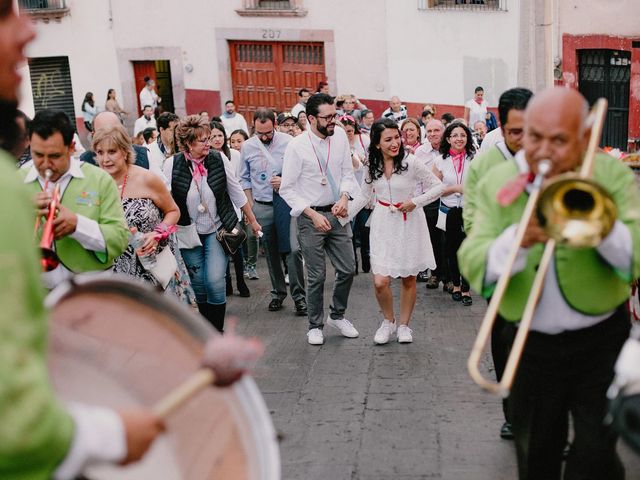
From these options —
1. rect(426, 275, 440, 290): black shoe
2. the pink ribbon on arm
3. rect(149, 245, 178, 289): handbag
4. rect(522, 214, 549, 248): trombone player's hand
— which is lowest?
rect(426, 275, 440, 290): black shoe

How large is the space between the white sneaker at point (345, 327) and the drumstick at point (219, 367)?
5.65 m

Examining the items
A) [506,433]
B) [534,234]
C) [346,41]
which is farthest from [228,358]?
[346,41]

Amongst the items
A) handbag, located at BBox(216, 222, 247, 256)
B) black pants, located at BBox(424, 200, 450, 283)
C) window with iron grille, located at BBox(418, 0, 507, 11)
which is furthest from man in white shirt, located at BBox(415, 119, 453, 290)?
window with iron grille, located at BBox(418, 0, 507, 11)

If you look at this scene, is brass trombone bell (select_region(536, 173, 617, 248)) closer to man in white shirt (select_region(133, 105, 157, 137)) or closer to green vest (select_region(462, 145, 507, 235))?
green vest (select_region(462, 145, 507, 235))

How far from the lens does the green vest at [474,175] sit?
503 cm

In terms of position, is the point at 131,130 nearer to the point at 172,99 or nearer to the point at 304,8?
the point at 172,99

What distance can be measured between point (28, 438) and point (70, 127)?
3.27m

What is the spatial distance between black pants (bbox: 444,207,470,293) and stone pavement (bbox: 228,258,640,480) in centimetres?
30

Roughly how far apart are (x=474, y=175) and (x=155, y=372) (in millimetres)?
2714

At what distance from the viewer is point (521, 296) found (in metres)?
3.79

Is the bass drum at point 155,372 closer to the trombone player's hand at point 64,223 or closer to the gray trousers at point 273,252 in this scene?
the trombone player's hand at point 64,223

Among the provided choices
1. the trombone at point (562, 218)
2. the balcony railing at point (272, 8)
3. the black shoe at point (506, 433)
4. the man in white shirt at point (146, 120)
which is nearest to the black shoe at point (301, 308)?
the black shoe at point (506, 433)

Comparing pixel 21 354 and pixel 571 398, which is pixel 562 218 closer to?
pixel 571 398

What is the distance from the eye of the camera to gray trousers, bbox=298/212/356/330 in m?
7.89
